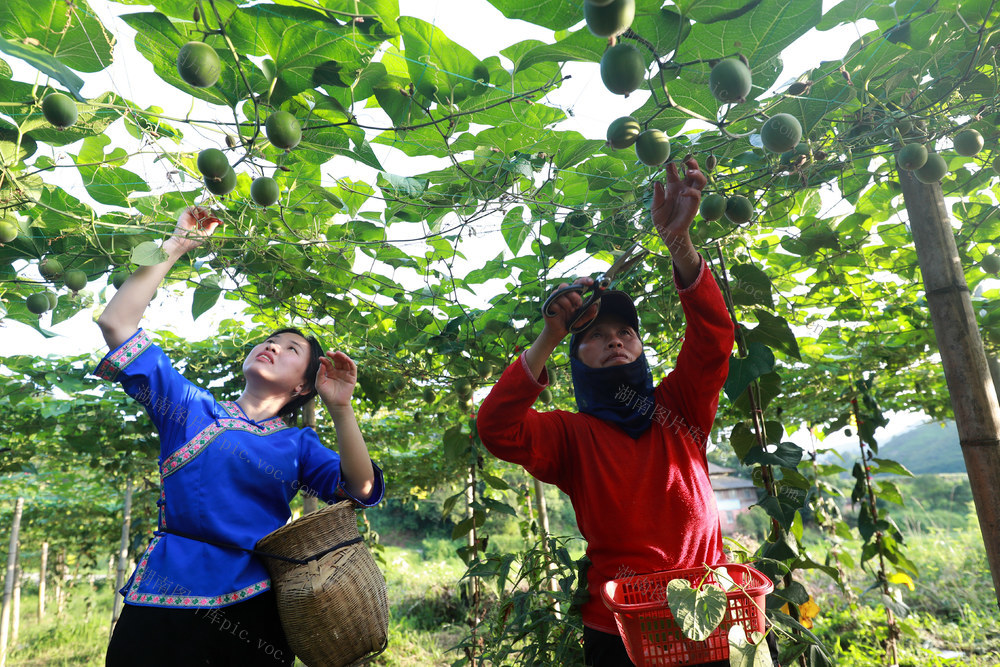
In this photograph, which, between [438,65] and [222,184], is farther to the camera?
[222,184]

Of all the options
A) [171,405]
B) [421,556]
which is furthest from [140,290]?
[421,556]

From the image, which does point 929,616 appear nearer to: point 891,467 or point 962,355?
point 891,467

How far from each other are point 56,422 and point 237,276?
8.88ft

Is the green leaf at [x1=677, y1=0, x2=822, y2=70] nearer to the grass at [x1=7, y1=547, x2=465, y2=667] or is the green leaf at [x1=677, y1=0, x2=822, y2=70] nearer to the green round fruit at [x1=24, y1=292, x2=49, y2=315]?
the green round fruit at [x1=24, y1=292, x2=49, y2=315]

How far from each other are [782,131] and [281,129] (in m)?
0.97

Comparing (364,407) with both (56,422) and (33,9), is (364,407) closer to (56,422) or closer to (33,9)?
(56,422)

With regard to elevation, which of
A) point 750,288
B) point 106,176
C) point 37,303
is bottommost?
point 750,288

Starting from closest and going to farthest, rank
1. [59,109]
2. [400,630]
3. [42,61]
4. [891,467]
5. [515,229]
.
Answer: [42,61] < [59,109] < [515,229] < [891,467] < [400,630]

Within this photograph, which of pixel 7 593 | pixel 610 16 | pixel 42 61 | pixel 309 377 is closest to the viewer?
pixel 610 16

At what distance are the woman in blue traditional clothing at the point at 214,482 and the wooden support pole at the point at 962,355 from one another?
1.46m

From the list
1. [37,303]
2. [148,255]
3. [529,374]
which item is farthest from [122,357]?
[529,374]

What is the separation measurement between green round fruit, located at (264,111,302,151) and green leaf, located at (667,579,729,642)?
1102 mm

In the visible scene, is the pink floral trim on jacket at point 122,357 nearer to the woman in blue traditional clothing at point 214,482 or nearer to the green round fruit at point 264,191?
the woman in blue traditional clothing at point 214,482

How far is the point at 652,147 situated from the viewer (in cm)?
113
